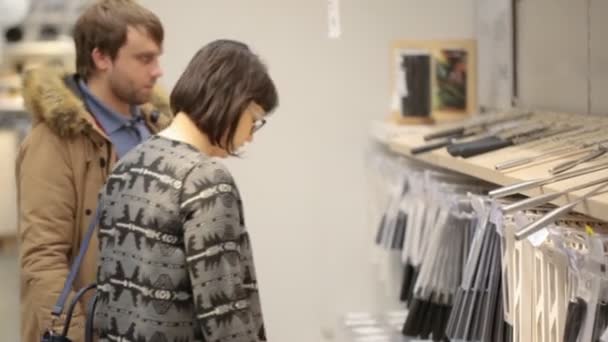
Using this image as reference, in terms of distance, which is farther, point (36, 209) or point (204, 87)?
point (36, 209)

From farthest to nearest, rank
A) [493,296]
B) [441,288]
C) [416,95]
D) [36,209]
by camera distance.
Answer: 1. [416,95]
2. [441,288]
3. [36,209]
4. [493,296]

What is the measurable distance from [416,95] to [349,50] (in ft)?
1.03

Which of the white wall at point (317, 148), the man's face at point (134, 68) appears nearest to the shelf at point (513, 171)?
the white wall at point (317, 148)

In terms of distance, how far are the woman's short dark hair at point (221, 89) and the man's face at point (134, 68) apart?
542 mm

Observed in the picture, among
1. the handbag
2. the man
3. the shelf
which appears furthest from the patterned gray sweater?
the shelf

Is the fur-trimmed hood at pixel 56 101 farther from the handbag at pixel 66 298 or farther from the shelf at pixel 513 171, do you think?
the shelf at pixel 513 171

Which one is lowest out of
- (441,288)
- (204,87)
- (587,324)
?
(441,288)

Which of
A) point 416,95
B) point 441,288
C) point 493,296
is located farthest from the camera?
point 416,95

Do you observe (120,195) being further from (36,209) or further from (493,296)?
(493,296)

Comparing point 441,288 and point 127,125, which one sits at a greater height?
point 127,125

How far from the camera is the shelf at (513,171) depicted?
164cm

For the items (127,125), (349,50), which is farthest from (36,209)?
(349,50)

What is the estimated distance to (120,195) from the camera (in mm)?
1909

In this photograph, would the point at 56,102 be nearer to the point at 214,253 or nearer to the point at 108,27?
the point at 108,27
